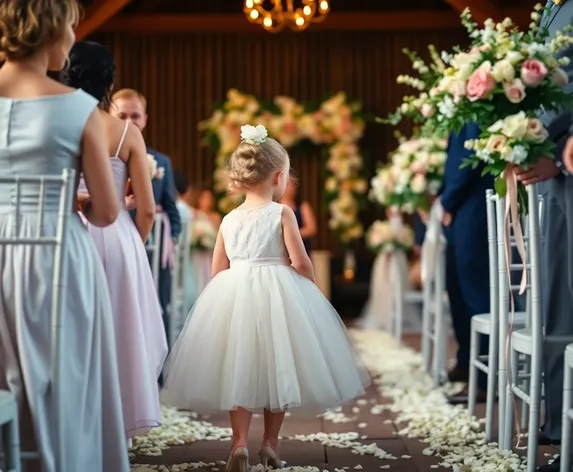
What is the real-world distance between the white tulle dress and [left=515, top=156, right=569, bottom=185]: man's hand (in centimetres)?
90

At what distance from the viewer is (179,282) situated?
7.03 meters

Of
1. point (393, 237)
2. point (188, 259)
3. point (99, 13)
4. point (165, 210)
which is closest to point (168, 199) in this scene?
point (165, 210)

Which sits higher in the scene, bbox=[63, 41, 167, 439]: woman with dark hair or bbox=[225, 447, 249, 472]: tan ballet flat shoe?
bbox=[63, 41, 167, 439]: woman with dark hair

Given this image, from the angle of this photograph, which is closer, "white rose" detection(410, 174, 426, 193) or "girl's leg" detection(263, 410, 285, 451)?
"girl's leg" detection(263, 410, 285, 451)

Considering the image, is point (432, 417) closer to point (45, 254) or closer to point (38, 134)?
point (45, 254)

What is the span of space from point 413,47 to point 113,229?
958 centimetres

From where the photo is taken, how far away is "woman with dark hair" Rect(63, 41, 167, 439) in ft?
10.6

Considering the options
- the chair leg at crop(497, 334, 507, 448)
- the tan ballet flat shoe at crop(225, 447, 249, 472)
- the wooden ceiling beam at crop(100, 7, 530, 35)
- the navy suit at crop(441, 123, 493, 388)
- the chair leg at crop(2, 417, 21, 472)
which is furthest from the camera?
the wooden ceiling beam at crop(100, 7, 530, 35)

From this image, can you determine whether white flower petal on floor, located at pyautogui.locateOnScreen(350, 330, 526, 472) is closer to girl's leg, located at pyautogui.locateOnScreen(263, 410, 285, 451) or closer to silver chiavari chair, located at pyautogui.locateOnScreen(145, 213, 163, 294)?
girl's leg, located at pyautogui.locateOnScreen(263, 410, 285, 451)

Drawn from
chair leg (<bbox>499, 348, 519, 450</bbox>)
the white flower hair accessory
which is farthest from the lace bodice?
chair leg (<bbox>499, 348, 519, 450</bbox>)

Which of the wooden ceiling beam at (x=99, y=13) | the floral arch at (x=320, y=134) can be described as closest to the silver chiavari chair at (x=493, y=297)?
the wooden ceiling beam at (x=99, y=13)

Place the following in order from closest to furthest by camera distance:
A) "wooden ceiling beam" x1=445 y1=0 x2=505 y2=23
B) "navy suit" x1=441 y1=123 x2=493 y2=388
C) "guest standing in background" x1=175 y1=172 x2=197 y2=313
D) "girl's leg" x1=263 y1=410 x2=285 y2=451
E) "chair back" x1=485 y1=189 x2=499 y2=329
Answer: "girl's leg" x1=263 y1=410 x2=285 y2=451 < "chair back" x1=485 y1=189 x2=499 y2=329 < "navy suit" x1=441 y1=123 x2=493 y2=388 < "guest standing in background" x1=175 y1=172 x2=197 y2=313 < "wooden ceiling beam" x1=445 y1=0 x2=505 y2=23

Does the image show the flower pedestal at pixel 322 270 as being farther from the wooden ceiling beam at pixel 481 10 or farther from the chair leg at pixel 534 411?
the chair leg at pixel 534 411

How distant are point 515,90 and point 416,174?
371 centimetres
